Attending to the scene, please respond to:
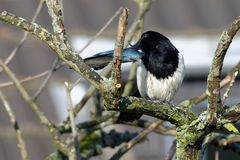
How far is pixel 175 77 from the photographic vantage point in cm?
414

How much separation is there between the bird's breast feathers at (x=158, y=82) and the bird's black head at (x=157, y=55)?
19 mm

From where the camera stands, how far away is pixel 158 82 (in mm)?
4172

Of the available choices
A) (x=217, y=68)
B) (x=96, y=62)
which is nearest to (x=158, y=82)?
(x=96, y=62)

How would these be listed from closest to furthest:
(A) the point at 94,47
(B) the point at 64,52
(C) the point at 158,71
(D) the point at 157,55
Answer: (B) the point at 64,52 → (C) the point at 158,71 → (D) the point at 157,55 → (A) the point at 94,47

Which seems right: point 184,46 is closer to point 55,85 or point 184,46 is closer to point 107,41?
point 107,41

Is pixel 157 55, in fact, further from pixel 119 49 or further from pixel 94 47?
pixel 94 47

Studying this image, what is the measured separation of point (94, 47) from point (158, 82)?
2.41 m

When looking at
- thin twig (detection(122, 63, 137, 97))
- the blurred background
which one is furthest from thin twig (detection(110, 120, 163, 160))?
the blurred background

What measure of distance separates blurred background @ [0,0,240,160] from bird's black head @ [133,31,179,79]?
1.69 metres

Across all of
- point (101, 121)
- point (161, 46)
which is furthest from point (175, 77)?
point (101, 121)

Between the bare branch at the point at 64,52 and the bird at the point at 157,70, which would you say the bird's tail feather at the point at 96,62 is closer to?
the bare branch at the point at 64,52

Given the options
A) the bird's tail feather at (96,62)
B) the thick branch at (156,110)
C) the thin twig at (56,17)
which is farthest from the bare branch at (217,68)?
the bird's tail feather at (96,62)

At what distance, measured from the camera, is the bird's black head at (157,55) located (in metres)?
4.15

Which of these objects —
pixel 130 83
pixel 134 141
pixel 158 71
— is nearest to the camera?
pixel 134 141
